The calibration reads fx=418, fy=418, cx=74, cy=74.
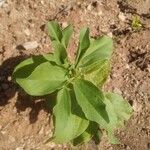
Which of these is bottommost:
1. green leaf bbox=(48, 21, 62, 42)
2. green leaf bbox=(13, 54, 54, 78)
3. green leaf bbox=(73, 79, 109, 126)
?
green leaf bbox=(73, 79, 109, 126)

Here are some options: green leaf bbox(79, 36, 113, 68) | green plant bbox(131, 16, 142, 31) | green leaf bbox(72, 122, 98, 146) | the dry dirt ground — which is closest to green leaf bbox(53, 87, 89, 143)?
green leaf bbox(72, 122, 98, 146)

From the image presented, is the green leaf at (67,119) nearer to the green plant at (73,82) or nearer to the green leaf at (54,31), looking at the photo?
the green plant at (73,82)

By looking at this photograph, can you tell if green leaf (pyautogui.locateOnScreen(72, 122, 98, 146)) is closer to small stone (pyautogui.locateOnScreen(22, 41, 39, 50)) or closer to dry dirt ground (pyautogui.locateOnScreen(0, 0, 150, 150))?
dry dirt ground (pyautogui.locateOnScreen(0, 0, 150, 150))

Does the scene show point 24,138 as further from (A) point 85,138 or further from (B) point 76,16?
(B) point 76,16

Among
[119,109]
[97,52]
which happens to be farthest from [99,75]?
[119,109]

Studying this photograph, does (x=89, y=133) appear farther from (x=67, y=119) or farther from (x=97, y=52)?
(x=97, y=52)

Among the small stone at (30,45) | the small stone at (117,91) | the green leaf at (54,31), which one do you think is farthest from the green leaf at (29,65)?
the small stone at (117,91)
